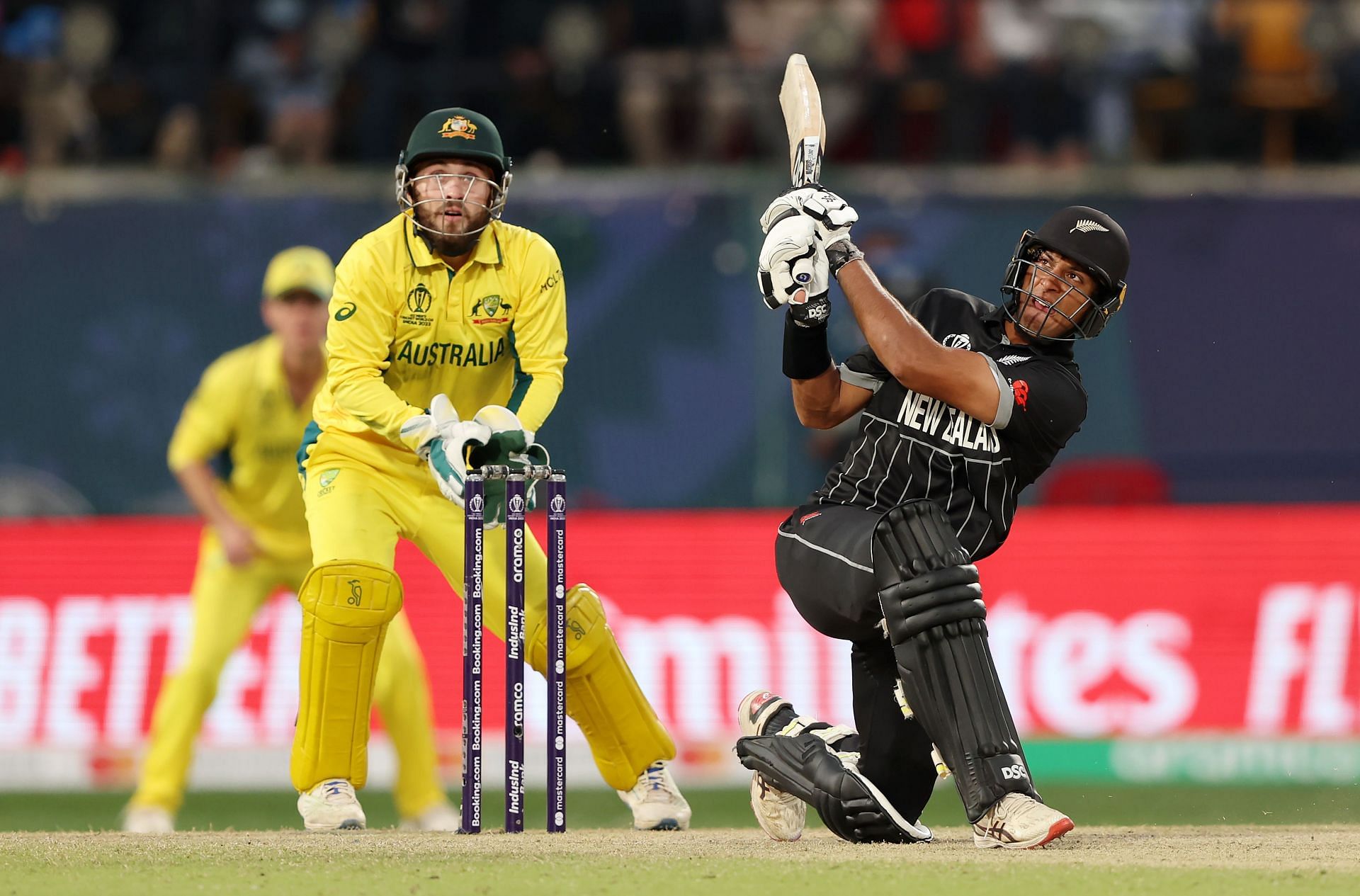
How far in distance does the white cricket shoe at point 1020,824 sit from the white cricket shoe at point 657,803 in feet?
3.87

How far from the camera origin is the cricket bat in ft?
16.9

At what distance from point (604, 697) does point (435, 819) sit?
1.63 m

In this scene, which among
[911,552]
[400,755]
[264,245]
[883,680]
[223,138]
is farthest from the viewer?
[223,138]

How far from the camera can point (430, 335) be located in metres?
5.47

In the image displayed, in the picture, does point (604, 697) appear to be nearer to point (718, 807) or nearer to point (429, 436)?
point (429, 436)

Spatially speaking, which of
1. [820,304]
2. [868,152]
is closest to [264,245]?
[868,152]

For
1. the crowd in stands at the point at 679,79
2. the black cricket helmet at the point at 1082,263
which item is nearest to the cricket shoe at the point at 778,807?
the black cricket helmet at the point at 1082,263

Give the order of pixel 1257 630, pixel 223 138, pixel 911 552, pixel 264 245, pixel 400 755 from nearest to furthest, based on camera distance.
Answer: pixel 911 552 → pixel 400 755 → pixel 1257 630 → pixel 264 245 → pixel 223 138

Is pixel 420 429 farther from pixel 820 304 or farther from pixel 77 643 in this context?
pixel 77 643

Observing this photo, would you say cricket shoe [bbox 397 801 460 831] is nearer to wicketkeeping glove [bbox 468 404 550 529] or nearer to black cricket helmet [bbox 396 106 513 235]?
wicketkeeping glove [bbox 468 404 550 529]

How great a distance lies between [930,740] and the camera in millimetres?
5016

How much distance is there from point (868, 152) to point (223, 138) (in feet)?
12.4

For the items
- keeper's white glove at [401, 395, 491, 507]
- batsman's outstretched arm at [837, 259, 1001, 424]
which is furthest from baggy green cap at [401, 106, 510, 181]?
batsman's outstretched arm at [837, 259, 1001, 424]

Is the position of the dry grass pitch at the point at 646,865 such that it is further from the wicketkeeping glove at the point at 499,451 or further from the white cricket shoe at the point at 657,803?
the wicketkeeping glove at the point at 499,451
